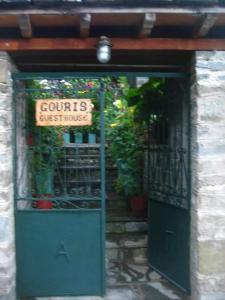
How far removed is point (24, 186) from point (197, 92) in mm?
2271

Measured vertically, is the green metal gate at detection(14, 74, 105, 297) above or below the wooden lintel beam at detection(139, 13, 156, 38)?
below

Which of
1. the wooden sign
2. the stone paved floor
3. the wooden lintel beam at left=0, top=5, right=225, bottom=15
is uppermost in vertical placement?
the wooden lintel beam at left=0, top=5, right=225, bottom=15

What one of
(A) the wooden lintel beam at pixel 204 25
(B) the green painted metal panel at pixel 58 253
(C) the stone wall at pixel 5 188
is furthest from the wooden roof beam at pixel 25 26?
(B) the green painted metal panel at pixel 58 253

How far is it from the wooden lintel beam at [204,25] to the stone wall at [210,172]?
23 cm

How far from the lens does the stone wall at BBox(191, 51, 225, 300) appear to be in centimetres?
441

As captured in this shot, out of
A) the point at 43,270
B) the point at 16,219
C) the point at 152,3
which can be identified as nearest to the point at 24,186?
the point at 16,219

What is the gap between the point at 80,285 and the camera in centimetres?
491

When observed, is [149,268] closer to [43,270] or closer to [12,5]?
[43,270]

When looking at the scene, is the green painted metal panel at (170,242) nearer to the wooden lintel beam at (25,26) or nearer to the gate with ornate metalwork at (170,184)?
the gate with ornate metalwork at (170,184)

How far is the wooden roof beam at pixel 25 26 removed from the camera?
3904 millimetres

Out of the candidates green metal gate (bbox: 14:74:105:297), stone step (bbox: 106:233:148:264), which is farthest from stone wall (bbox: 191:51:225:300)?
stone step (bbox: 106:233:148:264)

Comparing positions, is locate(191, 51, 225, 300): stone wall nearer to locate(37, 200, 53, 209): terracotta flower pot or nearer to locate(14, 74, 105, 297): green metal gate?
locate(14, 74, 105, 297): green metal gate

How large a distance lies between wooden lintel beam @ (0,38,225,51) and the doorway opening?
1.38 ft

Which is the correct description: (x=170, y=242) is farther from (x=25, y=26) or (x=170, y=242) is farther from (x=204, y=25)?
(x=25, y=26)
